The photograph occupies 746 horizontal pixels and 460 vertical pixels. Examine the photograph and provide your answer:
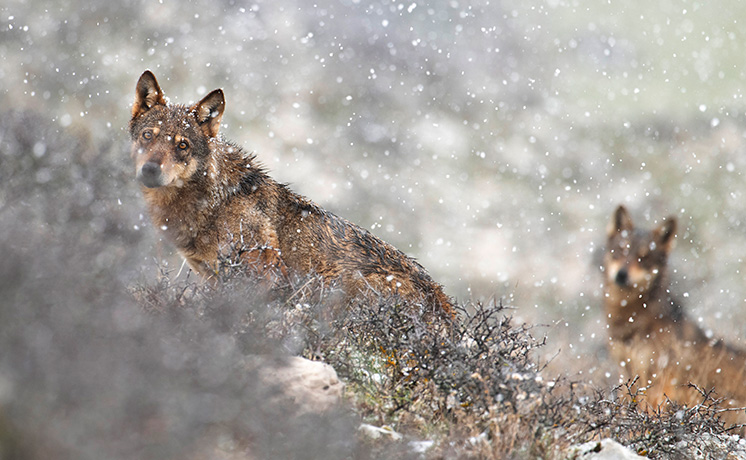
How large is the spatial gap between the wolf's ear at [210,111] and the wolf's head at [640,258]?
6572mm

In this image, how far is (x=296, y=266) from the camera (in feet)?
18.2

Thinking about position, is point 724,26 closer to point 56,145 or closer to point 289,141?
point 289,141

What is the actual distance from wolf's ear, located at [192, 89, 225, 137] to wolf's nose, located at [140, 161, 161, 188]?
78cm

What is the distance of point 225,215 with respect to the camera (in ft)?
18.0

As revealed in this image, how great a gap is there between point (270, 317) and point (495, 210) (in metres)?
18.4

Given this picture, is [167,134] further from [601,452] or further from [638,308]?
[638,308]

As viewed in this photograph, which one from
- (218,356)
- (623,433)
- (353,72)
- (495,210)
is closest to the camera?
(218,356)

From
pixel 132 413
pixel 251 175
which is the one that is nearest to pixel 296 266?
pixel 251 175

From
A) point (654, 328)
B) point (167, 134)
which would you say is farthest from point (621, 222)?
point (167, 134)

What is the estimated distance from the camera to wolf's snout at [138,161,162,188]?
500cm

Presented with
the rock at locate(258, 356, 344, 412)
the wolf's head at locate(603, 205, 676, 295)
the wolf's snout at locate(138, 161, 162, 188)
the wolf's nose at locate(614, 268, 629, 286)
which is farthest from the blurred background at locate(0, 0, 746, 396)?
the rock at locate(258, 356, 344, 412)

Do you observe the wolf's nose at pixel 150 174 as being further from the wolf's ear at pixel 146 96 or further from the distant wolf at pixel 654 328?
the distant wolf at pixel 654 328

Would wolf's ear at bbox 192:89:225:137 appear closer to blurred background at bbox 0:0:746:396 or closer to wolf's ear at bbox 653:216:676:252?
wolf's ear at bbox 653:216:676:252

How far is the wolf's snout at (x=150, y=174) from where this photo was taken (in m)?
5.00
